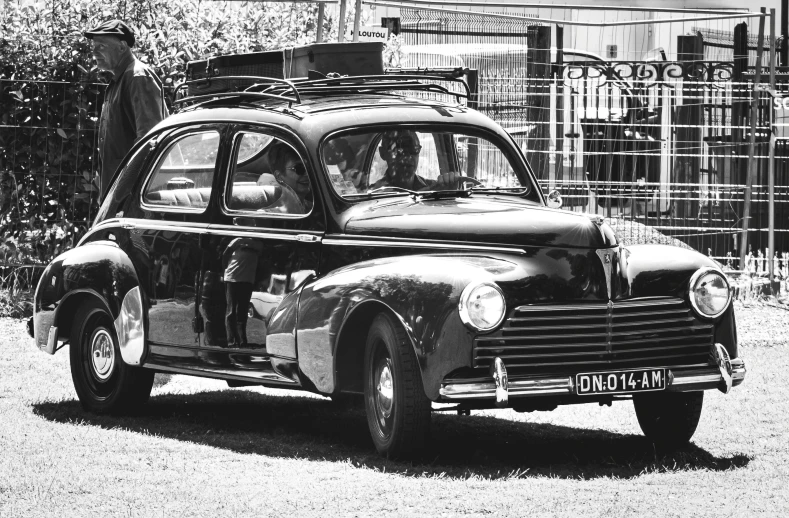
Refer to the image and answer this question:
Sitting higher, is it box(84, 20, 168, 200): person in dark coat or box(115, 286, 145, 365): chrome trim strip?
box(84, 20, 168, 200): person in dark coat

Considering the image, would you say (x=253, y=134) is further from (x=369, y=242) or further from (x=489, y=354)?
(x=489, y=354)

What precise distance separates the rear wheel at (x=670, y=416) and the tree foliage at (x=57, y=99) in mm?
6448

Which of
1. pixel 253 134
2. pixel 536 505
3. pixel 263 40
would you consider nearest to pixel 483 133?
pixel 253 134

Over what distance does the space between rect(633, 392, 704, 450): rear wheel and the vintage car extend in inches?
0.4

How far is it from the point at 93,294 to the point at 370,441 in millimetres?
2058

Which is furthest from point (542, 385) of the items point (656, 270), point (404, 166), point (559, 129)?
point (559, 129)

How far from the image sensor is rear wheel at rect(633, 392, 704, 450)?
7031 millimetres

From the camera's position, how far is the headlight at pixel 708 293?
6719 millimetres

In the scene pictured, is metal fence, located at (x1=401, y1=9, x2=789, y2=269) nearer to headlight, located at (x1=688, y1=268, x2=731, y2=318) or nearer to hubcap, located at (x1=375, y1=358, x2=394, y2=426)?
headlight, located at (x1=688, y1=268, x2=731, y2=318)

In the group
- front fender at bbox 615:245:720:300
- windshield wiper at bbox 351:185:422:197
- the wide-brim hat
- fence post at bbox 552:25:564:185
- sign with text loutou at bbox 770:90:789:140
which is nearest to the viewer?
front fender at bbox 615:245:720:300

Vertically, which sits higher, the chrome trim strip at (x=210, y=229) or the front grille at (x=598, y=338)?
the chrome trim strip at (x=210, y=229)

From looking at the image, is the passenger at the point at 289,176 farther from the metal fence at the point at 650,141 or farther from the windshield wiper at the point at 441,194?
the metal fence at the point at 650,141

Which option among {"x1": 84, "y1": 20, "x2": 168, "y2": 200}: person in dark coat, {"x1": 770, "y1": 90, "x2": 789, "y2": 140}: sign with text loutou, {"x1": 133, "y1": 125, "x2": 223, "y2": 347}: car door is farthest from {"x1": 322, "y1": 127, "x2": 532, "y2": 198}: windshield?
{"x1": 770, "y1": 90, "x2": 789, "y2": 140}: sign with text loutou

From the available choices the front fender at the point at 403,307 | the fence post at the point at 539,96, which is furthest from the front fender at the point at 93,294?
the fence post at the point at 539,96
